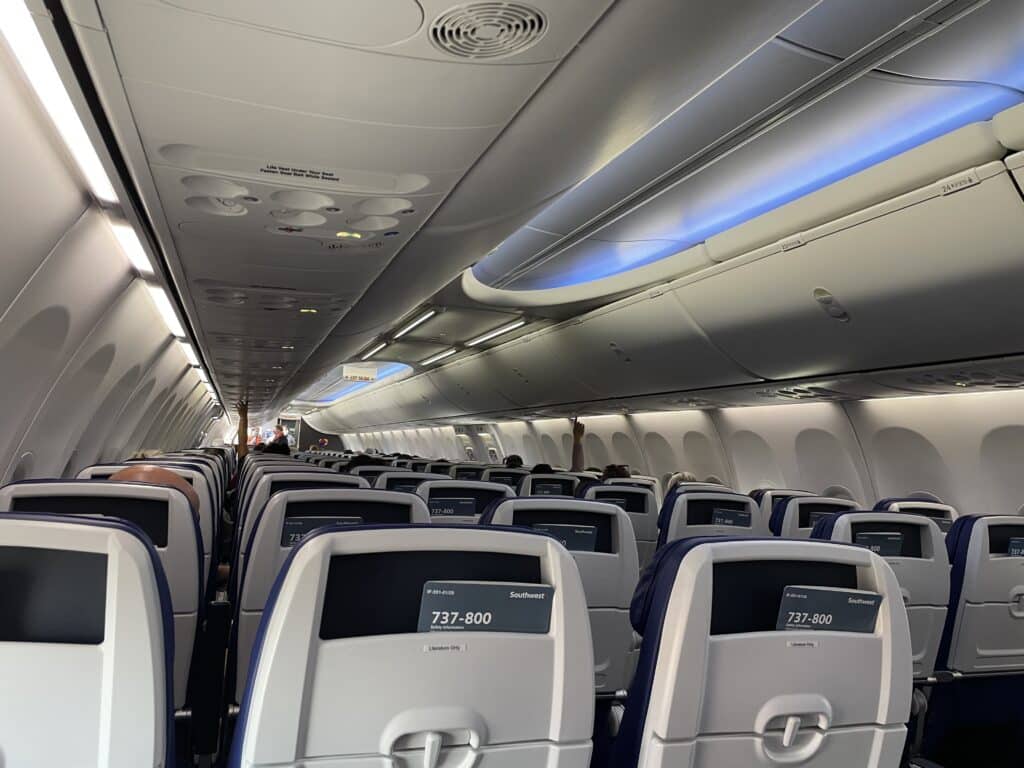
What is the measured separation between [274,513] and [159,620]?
1512mm

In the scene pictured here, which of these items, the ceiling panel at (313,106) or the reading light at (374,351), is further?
the reading light at (374,351)

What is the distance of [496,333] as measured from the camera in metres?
13.0

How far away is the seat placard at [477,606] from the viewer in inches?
75.0

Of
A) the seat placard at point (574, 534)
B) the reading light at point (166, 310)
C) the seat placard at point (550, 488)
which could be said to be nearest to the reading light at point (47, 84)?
the seat placard at point (574, 534)

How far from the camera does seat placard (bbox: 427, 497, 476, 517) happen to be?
580cm

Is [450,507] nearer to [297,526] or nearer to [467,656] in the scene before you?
[297,526]

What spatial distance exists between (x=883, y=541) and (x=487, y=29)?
2.97 metres

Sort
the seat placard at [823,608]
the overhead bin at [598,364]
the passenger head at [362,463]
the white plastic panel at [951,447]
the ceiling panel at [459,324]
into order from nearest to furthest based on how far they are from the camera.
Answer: the seat placard at [823,608]
the white plastic panel at [951,447]
the passenger head at [362,463]
the overhead bin at [598,364]
the ceiling panel at [459,324]

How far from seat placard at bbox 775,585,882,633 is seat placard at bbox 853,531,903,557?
194 cm

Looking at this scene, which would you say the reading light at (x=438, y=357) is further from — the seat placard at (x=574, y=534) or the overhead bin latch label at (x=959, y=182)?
the seat placard at (x=574, y=534)

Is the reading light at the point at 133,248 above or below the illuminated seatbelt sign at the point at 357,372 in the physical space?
below

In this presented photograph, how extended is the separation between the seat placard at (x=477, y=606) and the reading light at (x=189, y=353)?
43.1 feet

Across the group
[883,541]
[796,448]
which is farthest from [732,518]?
[796,448]

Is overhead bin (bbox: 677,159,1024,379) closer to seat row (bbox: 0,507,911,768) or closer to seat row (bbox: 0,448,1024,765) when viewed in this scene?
seat row (bbox: 0,448,1024,765)
